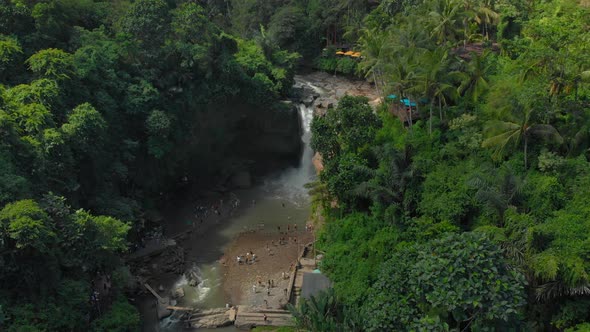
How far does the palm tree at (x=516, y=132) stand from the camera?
90.7ft

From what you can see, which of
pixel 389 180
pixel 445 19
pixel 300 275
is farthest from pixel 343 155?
pixel 445 19

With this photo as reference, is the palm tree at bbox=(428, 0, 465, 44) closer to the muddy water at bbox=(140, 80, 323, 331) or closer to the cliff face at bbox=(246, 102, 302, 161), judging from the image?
the muddy water at bbox=(140, 80, 323, 331)

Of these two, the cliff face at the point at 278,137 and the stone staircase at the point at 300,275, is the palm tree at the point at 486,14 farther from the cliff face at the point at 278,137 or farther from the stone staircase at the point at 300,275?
the stone staircase at the point at 300,275

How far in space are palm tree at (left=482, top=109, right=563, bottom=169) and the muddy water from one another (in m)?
16.1

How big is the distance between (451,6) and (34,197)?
34.7 m

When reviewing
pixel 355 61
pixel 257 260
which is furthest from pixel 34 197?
pixel 355 61

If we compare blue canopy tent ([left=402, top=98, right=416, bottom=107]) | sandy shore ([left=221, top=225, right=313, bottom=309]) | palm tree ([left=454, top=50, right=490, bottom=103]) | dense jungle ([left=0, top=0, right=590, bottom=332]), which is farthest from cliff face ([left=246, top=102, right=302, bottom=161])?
palm tree ([left=454, top=50, right=490, bottom=103])

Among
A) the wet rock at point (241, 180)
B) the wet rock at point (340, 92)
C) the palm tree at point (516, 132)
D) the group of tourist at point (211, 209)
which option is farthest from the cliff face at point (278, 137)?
the palm tree at point (516, 132)

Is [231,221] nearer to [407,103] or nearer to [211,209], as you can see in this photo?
[211,209]

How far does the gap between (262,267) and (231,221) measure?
6619 mm

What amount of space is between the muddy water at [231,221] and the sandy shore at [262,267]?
0.69 meters

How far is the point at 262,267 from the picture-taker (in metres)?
34.2

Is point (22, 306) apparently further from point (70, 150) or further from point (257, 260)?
point (257, 260)

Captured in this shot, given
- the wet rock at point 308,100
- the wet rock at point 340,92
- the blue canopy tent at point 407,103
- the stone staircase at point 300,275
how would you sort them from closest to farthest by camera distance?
the stone staircase at point 300,275 < the blue canopy tent at point 407,103 < the wet rock at point 308,100 < the wet rock at point 340,92
